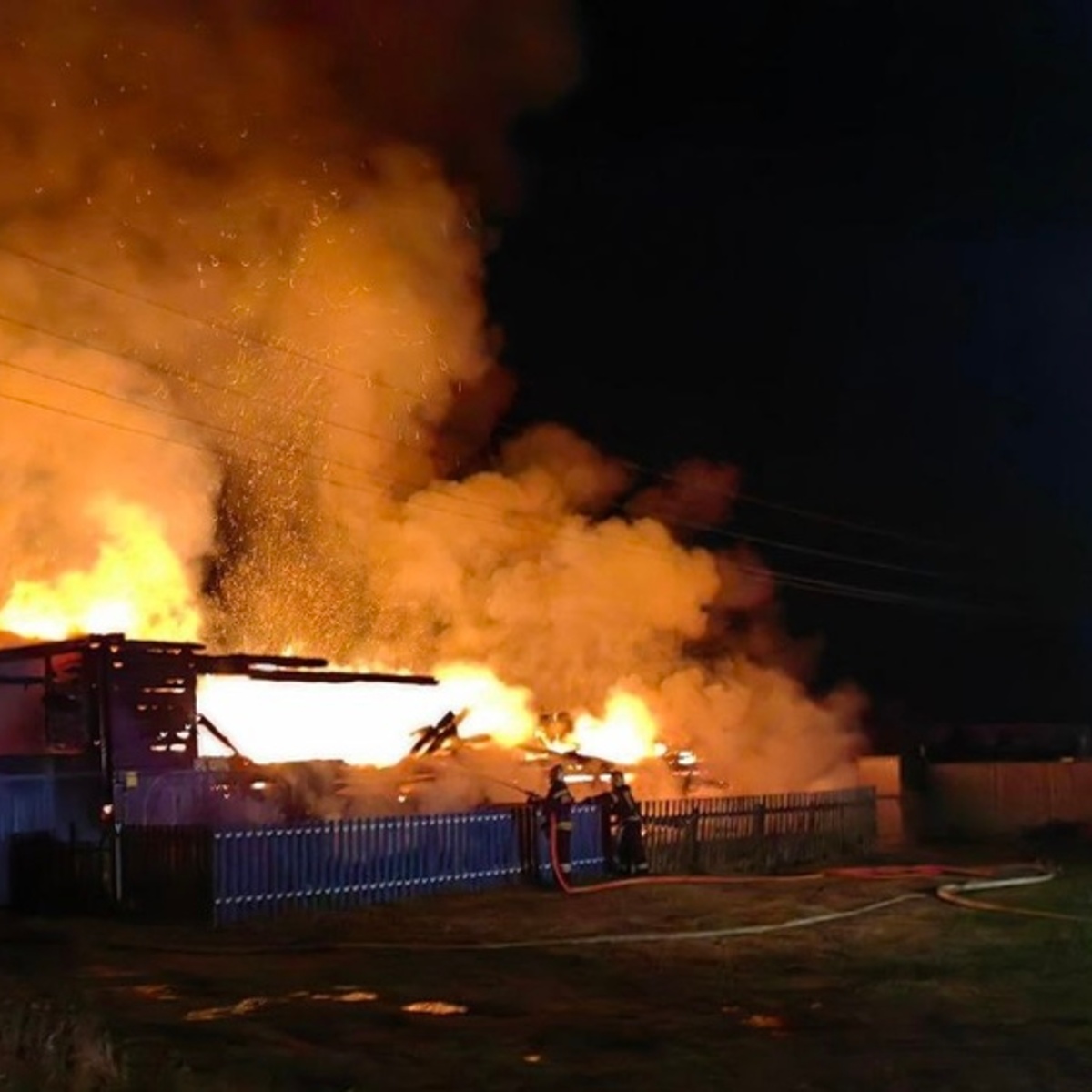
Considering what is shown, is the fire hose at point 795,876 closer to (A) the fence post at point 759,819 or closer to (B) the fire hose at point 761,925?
(B) the fire hose at point 761,925

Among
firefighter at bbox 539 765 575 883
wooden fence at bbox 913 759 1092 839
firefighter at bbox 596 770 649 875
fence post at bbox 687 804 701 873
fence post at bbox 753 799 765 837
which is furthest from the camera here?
wooden fence at bbox 913 759 1092 839

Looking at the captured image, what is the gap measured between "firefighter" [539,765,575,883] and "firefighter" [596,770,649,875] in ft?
3.03

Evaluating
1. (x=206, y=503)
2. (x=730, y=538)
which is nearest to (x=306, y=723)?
(x=206, y=503)

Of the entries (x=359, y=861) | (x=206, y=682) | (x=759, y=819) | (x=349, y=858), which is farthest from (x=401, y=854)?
(x=759, y=819)

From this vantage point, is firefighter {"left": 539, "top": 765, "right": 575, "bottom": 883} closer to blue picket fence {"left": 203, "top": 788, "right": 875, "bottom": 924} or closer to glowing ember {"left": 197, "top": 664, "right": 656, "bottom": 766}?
blue picket fence {"left": 203, "top": 788, "right": 875, "bottom": 924}

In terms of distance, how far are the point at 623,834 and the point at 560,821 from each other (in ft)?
5.07

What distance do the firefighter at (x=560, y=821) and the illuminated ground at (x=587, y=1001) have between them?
300 centimetres

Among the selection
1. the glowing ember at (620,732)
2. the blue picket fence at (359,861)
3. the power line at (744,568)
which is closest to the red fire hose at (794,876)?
the blue picket fence at (359,861)

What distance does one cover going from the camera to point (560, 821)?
2109cm

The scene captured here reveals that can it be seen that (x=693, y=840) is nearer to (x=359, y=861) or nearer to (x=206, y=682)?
(x=359, y=861)

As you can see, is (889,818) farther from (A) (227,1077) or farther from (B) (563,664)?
(A) (227,1077)

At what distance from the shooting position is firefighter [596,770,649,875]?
875 inches

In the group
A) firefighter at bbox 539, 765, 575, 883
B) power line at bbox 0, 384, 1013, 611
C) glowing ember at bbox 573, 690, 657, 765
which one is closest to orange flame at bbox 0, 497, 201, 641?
power line at bbox 0, 384, 1013, 611

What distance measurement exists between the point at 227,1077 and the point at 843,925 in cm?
879
